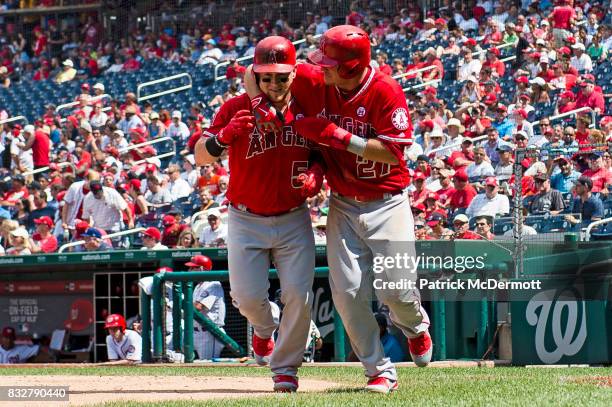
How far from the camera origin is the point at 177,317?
1009 cm

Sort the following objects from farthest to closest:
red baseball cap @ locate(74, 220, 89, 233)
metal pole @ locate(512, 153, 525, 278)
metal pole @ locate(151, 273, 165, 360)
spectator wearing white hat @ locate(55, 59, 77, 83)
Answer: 1. spectator wearing white hat @ locate(55, 59, 77, 83)
2. red baseball cap @ locate(74, 220, 89, 233)
3. metal pole @ locate(151, 273, 165, 360)
4. metal pole @ locate(512, 153, 525, 278)

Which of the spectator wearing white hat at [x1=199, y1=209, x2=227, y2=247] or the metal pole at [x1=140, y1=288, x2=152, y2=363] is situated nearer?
the metal pole at [x1=140, y1=288, x2=152, y2=363]

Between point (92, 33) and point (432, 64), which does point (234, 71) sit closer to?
point (432, 64)

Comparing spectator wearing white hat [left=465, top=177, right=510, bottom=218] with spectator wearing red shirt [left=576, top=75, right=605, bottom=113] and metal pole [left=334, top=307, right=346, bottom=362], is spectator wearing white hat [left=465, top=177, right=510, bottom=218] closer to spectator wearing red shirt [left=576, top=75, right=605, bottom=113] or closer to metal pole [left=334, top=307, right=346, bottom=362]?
metal pole [left=334, top=307, right=346, bottom=362]

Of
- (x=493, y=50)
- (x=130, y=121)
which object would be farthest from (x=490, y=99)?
(x=130, y=121)

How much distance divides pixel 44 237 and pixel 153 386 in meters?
8.49

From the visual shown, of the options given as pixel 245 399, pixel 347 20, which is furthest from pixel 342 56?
pixel 347 20

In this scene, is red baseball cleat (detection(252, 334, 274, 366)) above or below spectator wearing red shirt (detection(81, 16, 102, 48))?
below

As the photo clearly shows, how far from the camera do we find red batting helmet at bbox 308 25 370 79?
5668mm

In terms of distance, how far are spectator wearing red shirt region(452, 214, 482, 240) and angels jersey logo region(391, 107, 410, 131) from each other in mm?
4241

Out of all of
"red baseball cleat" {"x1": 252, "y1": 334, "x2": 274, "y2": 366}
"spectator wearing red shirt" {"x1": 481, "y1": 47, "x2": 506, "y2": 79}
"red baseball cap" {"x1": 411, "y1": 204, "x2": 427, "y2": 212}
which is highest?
"spectator wearing red shirt" {"x1": 481, "y1": 47, "x2": 506, "y2": 79}

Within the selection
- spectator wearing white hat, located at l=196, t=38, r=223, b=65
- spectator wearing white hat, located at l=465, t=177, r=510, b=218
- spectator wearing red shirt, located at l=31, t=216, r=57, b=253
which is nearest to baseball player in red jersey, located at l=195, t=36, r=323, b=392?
spectator wearing white hat, located at l=465, t=177, r=510, b=218

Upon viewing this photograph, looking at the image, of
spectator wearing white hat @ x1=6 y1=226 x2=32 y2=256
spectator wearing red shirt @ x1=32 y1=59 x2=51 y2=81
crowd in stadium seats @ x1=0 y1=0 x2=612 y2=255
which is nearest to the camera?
crowd in stadium seats @ x1=0 y1=0 x2=612 y2=255

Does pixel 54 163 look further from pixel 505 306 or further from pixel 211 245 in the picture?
pixel 505 306
